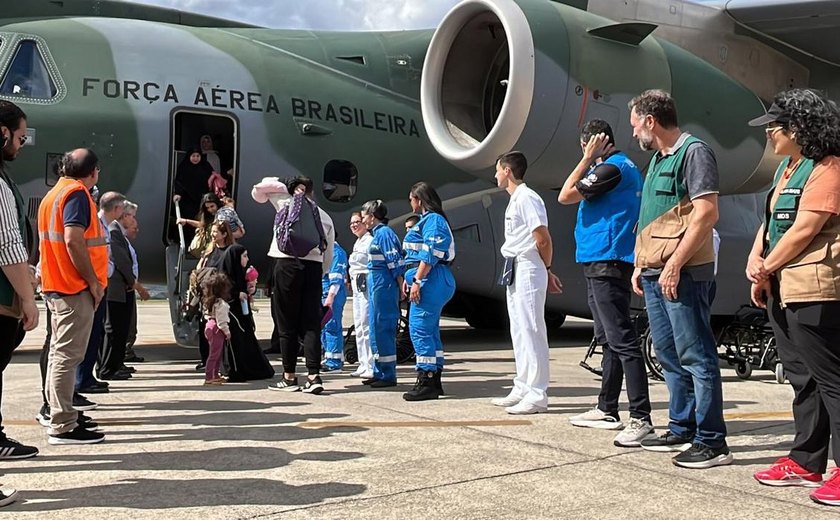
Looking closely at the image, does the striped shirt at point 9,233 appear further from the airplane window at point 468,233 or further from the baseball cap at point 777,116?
the airplane window at point 468,233

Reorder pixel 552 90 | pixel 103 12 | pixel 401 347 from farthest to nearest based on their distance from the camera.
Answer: pixel 103 12, pixel 401 347, pixel 552 90

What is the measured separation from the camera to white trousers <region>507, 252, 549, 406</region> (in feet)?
17.7

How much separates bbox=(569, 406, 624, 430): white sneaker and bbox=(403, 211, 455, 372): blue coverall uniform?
4.20 feet

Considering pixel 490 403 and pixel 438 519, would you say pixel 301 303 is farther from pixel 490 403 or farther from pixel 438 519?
pixel 438 519

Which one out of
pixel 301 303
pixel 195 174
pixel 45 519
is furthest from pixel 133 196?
pixel 45 519

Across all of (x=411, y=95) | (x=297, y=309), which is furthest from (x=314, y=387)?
(x=411, y=95)

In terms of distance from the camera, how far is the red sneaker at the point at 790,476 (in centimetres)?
358

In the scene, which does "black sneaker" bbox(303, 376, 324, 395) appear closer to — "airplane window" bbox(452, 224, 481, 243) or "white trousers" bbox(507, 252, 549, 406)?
"white trousers" bbox(507, 252, 549, 406)

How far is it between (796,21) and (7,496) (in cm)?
899

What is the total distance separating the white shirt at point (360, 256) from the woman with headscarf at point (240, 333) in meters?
1.03

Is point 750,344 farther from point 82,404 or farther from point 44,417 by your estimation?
point 44,417

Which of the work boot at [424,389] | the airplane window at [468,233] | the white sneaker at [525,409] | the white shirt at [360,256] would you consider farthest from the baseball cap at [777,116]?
the airplane window at [468,233]

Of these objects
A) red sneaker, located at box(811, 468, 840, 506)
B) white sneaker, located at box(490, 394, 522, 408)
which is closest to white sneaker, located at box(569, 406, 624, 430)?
white sneaker, located at box(490, 394, 522, 408)

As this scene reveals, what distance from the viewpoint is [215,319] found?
6.79m
